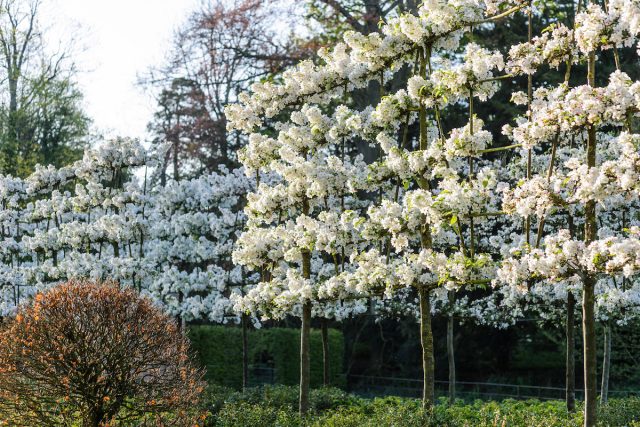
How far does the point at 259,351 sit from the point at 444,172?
12.7 metres

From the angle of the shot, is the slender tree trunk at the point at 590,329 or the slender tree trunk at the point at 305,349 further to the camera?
the slender tree trunk at the point at 305,349

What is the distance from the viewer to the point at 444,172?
916cm

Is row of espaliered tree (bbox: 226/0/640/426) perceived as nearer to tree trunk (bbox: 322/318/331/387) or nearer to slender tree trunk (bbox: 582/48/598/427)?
slender tree trunk (bbox: 582/48/598/427)

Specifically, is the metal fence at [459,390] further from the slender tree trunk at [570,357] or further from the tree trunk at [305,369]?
the tree trunk at [305,369]

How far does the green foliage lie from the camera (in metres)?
9.38

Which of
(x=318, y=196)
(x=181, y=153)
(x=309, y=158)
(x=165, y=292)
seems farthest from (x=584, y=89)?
(x=181, y=153)

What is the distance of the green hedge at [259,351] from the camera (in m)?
18.4

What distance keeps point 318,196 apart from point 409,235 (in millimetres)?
1835

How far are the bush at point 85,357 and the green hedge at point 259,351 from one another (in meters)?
8.52

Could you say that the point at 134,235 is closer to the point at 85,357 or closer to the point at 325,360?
the point at 325,360

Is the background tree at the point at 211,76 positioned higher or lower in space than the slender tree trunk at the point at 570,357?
higher

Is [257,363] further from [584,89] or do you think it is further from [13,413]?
[584,89]

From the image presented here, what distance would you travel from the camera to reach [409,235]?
9641 mm

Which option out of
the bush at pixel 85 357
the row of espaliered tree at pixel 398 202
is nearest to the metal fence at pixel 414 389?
the row of espaliered tree at pixel 398 202
